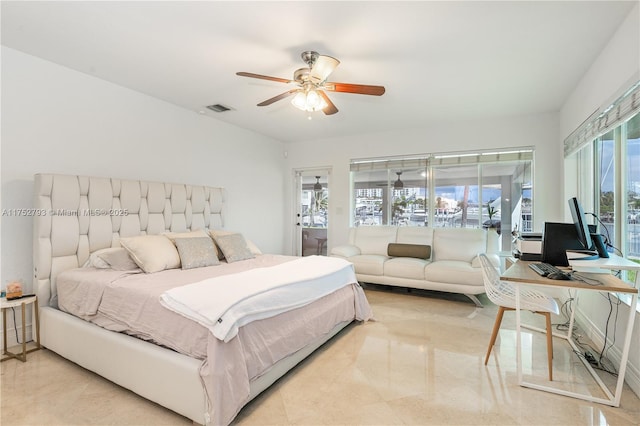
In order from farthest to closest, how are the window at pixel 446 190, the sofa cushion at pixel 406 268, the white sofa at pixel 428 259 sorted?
the window at pixel 446 190
the sofa cushion at pixel 406 268
the white sofa at pixel 428 259

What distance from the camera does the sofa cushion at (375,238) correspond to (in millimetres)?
5098

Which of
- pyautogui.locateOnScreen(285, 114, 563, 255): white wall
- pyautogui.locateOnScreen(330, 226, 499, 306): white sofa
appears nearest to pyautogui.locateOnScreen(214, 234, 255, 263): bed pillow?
pyautogui.locateOnScreen(330, 226, 499, 306): white sofa

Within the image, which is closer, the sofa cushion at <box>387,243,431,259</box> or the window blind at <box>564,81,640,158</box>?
the window blind at <box>564,81,640,158</box>

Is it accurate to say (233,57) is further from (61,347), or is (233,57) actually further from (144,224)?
(61,347)

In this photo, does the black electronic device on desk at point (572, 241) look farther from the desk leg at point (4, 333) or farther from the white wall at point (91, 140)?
the desk leg at point (4, 333)

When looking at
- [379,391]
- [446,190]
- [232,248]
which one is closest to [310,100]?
[232,248]

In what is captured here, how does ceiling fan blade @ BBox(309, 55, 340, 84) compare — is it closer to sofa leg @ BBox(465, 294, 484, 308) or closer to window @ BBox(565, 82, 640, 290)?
window @ BBox(565, 82, 640, 290)

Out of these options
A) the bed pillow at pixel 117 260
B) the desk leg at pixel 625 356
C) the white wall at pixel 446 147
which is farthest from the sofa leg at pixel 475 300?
the bed pillow at pixel 117 260

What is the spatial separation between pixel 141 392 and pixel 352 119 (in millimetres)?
4058

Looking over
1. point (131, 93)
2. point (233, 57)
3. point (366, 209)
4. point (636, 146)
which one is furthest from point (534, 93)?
point (131, 93)

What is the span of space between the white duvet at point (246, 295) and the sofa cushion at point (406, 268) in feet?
5.97

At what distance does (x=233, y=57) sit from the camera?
2.76 meters

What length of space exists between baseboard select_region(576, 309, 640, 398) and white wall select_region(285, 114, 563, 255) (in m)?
1.61

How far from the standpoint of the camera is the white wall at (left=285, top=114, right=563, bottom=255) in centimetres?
431
